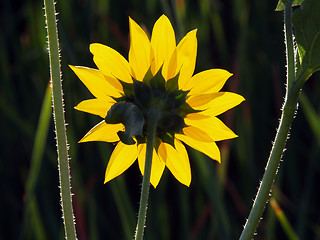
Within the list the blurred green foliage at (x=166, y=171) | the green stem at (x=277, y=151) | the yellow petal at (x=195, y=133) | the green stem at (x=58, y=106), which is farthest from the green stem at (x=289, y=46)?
the blurred green foliage at (x=166, y=171)

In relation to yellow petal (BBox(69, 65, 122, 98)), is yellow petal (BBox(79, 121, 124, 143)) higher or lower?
lower

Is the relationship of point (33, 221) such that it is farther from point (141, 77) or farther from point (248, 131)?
point (141, 77)

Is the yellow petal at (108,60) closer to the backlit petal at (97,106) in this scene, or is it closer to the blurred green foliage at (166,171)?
the backlit petal at (97,106)

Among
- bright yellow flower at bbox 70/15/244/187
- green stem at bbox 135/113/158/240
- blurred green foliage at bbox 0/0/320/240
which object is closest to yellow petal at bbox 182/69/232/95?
bright yellow flower at bbox 70/15/244/187

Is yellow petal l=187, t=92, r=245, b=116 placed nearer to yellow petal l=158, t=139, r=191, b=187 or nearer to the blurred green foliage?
yellow petal l=158, t=139, r=191, b=187

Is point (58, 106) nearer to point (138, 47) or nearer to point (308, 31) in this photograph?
point (138, 47)
